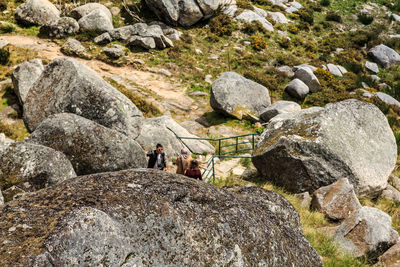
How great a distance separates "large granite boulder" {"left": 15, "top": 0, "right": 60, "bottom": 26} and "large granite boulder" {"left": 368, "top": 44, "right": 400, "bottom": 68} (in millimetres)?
31013

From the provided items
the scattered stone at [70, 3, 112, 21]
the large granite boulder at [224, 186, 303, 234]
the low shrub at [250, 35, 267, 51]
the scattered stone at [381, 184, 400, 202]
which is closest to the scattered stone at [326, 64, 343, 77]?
the low shrub at [250, 35, 267, 51]

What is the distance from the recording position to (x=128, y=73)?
2331 cm

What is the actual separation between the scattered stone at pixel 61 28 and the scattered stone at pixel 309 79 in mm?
19190

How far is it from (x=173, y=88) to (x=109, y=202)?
20.3m

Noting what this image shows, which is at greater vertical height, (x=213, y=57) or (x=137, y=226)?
(x=137, y=226)

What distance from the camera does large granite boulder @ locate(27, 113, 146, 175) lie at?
1003cm

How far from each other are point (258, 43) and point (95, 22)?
15129 millimetres

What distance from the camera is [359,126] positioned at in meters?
11.7

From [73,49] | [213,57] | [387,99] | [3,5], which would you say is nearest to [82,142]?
[73,49]

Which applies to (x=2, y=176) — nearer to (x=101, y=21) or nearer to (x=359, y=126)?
(x=359, y=126)

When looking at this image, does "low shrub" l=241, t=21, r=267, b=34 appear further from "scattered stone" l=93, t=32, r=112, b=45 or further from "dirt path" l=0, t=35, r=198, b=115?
"scattered stone" l=93, t=32, r=112, b=45

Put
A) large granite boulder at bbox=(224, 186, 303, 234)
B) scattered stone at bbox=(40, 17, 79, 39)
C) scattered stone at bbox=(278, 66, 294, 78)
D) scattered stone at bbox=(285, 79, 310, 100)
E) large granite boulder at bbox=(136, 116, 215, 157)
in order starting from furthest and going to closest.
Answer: scattered stone at bbox=(278, 66, 294, 78), scattered stone at bbox=(40, 17, 79, 39), scattered stone at bbox=(285, 79, 310, 100), large granite boulder at bbox=(136, 116, 215, 157), large granite boulder at bbox=(224, 186, 303, 234)

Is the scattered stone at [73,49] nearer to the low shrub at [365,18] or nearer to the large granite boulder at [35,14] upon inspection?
the large granite boulder at [35,14]

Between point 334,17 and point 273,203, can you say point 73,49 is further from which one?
point 334,17
